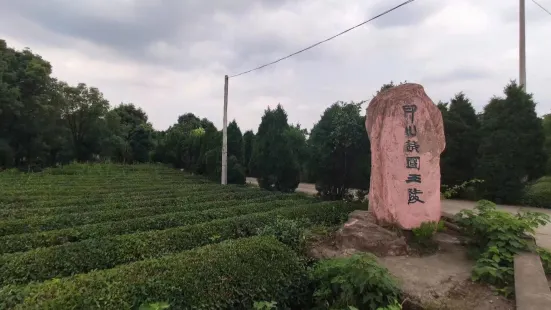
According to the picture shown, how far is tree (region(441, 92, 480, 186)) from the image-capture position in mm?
11344

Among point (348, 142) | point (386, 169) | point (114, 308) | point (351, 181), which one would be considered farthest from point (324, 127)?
point (114, 308)

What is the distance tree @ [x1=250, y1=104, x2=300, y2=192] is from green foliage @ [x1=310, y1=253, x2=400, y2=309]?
8.24 meters

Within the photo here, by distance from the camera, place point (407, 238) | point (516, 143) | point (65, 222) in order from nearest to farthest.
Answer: point (407, 238) < point (65, 222) < point (516, 143)

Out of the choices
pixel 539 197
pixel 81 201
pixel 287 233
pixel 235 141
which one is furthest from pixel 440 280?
pixel 235 141

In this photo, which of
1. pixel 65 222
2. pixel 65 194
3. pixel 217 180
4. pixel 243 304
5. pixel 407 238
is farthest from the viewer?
pixel 217 180

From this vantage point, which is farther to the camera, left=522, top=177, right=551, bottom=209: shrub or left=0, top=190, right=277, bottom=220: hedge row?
left=522, top=177, right=551, bottom=209: shrub

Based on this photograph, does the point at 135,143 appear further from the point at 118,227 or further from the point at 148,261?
the point at 148,261

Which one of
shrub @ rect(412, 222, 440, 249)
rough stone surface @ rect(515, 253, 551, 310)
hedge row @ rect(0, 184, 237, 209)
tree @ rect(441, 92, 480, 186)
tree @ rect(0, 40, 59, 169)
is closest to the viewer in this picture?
rough stone surface @ rect(515, 253, 551, 310)

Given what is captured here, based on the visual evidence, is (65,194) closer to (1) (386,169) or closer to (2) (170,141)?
(1) (386,169)

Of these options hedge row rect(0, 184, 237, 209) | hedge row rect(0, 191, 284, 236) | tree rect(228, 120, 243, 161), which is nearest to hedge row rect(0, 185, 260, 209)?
hedge row rect(0, 184, 237, 209)

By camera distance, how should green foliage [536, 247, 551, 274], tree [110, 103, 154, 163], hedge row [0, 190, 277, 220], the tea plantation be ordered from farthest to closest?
tree [110, 103, 154, 163] → hedge row [0, 190, 277, 220] → green foliage [536, 247, 551, 274] → the tea plantation

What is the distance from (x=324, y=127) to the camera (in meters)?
9.27

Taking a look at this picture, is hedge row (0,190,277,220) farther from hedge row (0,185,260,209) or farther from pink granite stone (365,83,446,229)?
pink granite stone (365,83,446,229)

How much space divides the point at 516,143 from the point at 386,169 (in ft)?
21.5
